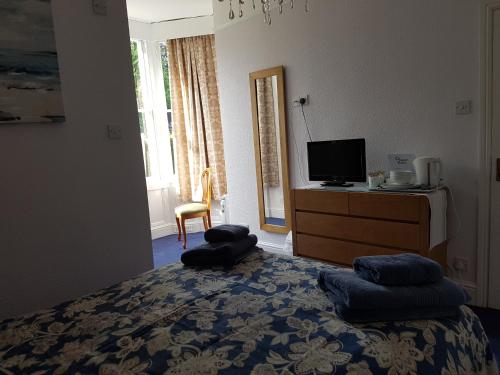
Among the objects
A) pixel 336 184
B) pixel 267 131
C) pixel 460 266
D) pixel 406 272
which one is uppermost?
pixel 267 131

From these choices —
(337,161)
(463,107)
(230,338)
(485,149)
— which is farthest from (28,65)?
(485,149)

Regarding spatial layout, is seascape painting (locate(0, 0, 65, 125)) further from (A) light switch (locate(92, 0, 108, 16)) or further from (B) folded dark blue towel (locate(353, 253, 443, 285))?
(B) folded dark blue towel (locate(353, 253, 443, 285))

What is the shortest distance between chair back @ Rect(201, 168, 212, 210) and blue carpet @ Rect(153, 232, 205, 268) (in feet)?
1.71

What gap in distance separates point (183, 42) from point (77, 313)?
14.4 ft

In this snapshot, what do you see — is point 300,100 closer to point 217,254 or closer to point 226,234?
point 226,234

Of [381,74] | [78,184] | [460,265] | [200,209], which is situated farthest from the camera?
[200,209]

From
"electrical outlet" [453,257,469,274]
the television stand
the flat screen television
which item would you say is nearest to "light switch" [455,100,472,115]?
the flat screen television

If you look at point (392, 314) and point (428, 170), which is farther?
point (428, 170)

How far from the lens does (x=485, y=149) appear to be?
8.33 feet

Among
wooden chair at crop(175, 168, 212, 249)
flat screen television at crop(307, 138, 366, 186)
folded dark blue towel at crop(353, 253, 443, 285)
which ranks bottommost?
wooden chair at crop(175, 168, 212, 249)

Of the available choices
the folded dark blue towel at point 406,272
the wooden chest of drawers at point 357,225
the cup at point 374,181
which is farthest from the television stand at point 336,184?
the folded dark blue towel at point 406,272

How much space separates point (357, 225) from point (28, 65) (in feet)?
7.75

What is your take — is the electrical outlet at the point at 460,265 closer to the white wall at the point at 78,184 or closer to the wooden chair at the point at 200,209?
the white wall at the point at 78,184

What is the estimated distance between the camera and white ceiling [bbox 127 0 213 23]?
4480 millimetres
